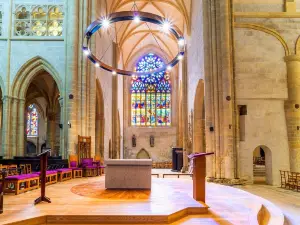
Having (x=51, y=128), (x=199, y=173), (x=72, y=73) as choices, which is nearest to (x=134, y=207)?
(x=199, y=173)

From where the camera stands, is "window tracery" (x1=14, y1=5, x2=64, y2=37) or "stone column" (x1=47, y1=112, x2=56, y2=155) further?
"stone column" (x1=47, y1=112, x2=56, y2=155)

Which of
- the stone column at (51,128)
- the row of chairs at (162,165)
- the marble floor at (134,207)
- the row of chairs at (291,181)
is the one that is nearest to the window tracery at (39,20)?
the stone column at (51,128)

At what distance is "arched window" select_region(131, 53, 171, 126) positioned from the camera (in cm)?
3147

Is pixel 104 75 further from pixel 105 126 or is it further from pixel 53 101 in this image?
pixel 53 101

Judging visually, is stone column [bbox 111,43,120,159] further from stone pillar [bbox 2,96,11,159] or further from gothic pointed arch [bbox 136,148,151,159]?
stone pillar [bbox 2,96,11,159]

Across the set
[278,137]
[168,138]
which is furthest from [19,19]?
[168,138]

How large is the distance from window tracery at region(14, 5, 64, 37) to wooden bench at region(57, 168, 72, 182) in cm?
766

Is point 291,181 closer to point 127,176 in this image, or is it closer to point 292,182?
point 292,182

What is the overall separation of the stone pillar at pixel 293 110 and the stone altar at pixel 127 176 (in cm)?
873

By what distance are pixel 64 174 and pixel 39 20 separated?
28.5 feet

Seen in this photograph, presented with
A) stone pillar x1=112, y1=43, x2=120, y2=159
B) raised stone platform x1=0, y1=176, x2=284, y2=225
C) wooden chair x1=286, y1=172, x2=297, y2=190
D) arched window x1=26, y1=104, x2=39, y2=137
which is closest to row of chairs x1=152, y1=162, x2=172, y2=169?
stone pillar x1=112, y1=43, x2=120, y2=159

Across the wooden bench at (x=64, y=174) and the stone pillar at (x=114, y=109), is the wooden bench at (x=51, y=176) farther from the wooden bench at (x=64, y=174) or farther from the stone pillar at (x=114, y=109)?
the stone pillar at (x=114, y=109)

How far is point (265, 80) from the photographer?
14.7 m

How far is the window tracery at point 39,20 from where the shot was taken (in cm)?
1655
